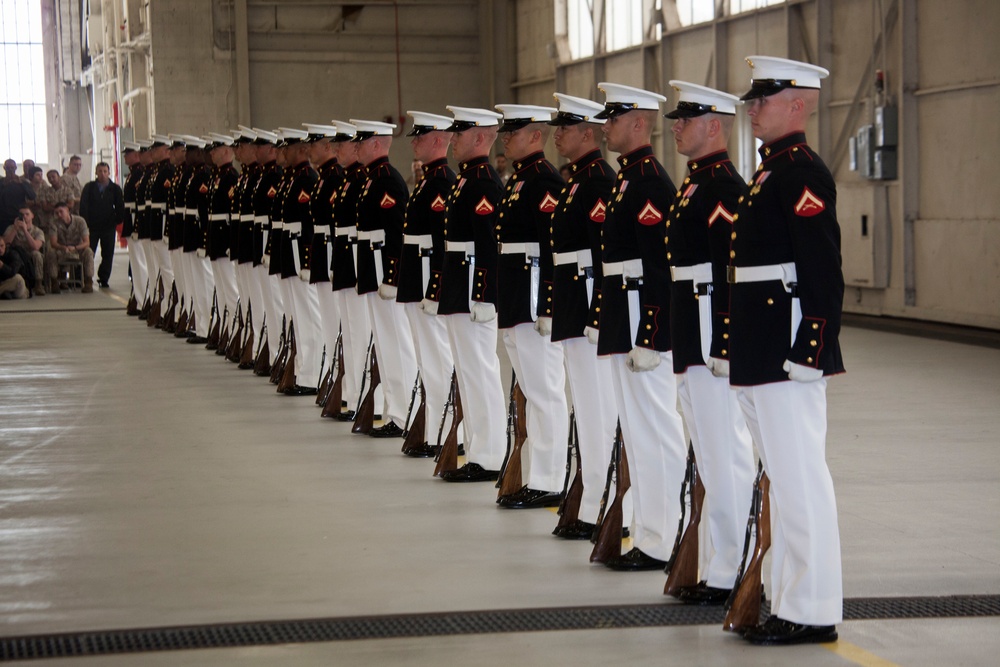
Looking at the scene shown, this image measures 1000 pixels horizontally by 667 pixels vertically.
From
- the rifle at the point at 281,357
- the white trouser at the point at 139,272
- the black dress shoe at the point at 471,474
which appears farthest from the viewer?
the white trouser at the point at 139,272

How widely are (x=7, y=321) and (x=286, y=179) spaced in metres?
7.03

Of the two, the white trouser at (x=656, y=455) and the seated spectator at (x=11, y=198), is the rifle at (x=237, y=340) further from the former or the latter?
the seated spectator at (x=11, y=198)

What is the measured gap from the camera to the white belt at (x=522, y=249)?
680 cm

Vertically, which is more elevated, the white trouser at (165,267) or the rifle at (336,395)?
the white trouser at (165,267)

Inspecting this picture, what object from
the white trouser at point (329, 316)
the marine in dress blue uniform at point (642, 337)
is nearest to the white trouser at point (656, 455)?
the marine in dress blue uniform at point (642, 337)

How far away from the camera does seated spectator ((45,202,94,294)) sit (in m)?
20.1

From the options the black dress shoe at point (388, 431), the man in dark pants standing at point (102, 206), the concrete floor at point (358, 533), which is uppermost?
the man in dark pants standing at point (102, 206)

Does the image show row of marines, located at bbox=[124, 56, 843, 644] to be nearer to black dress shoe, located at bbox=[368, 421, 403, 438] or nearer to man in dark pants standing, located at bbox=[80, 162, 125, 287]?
black dress shoe, located at bbox=[368, 421, 403, 438]

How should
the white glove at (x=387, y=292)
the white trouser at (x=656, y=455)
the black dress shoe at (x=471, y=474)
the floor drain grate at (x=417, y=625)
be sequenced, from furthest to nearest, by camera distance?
the white glove at (x=387, y=292) < the black dress shoe at (x=471, y=474) < the white trouser at (x=656, y=455) < the floor drain grate at (x=417, y=625)

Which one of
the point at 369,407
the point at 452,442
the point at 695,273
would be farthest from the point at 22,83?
the point at 695,273

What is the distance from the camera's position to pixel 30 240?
19.5 meters

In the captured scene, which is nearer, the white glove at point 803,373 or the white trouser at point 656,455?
the white glove at point 803,373

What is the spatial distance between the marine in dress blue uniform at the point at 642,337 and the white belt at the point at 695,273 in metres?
0.28

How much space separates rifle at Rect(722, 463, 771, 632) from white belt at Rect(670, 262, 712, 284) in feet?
2.43
